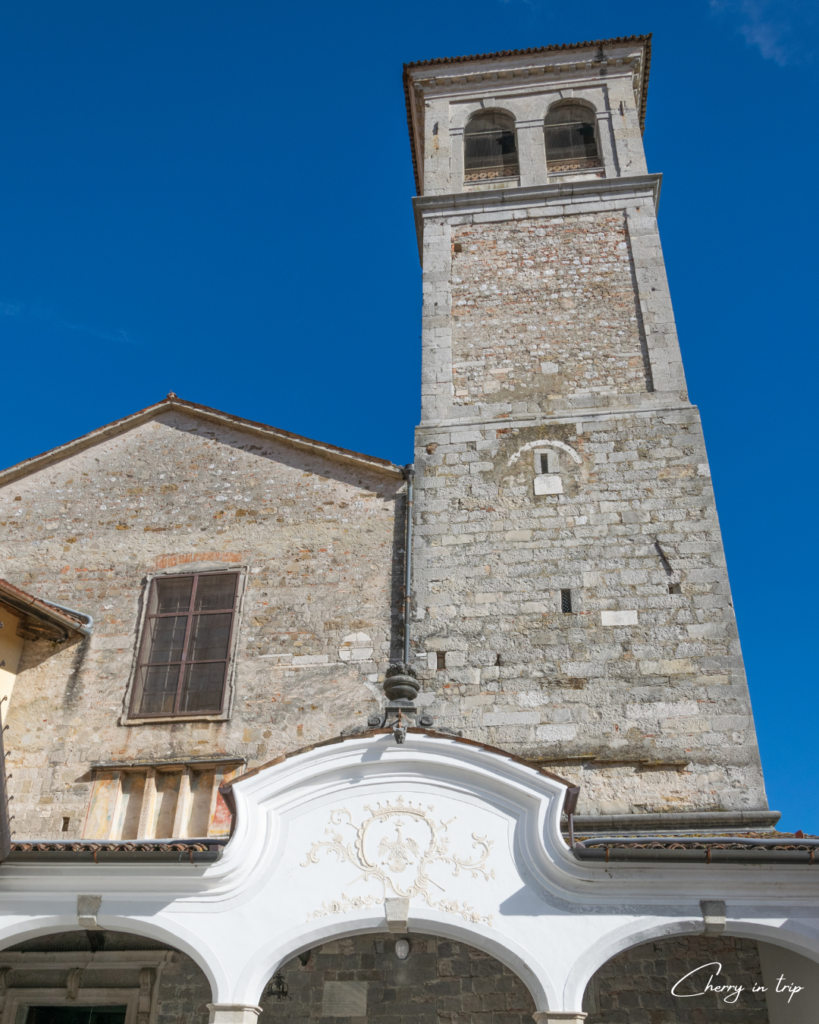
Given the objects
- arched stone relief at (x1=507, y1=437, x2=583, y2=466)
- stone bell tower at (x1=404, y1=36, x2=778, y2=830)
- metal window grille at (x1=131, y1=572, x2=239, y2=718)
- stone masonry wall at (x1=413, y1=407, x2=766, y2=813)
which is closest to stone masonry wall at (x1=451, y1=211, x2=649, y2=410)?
stone bell tower at (x1=404, y1=36, x2=778, y2=830)

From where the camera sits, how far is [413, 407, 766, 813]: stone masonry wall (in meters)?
8.36

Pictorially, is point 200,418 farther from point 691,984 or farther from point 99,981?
point 691,984

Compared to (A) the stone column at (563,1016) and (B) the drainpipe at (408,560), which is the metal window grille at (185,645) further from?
(A) the stone column at (563,1016)

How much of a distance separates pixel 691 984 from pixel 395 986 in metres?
2.44

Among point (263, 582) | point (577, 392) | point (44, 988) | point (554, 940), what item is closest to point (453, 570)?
point (263, 582)

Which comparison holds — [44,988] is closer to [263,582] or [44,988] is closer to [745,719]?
[263,582]

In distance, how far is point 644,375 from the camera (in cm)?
1112

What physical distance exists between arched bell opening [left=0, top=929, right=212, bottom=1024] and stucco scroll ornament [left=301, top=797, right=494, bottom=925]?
2304 mm

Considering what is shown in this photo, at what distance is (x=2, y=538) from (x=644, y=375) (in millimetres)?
8075

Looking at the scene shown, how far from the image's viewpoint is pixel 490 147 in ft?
47.0

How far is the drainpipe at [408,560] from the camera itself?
9344mm

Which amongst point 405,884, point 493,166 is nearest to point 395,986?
point 405,884

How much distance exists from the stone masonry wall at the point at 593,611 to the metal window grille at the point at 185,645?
2198 millimetres

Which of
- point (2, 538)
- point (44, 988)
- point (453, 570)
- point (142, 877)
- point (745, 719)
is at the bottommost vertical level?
point (44, 988)
